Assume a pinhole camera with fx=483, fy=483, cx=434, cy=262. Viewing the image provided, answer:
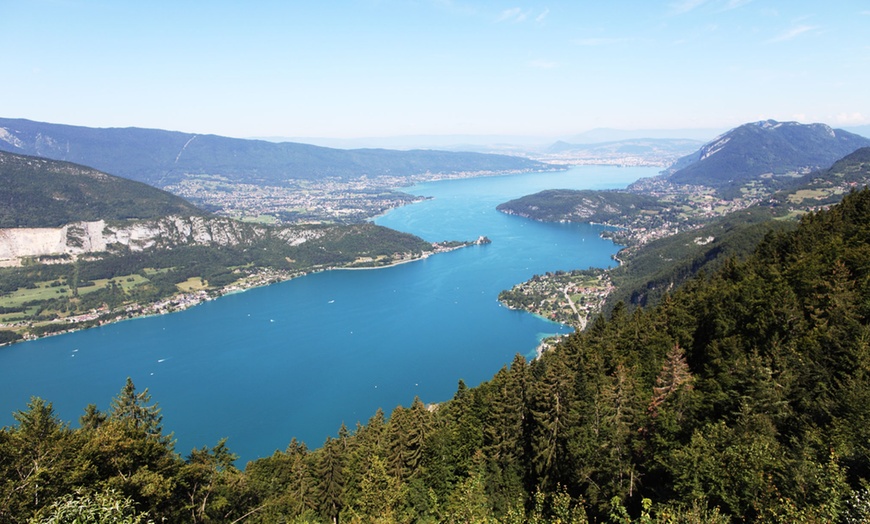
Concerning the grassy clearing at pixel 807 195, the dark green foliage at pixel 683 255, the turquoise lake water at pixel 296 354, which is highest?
the grassy clearing at pixel 807 195

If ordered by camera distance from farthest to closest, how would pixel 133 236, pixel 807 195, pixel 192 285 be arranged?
1. pixel 133 236
2. pixel 807 195
3. pixel 192 285

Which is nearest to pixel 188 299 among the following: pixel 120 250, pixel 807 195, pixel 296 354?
pixel 120 250


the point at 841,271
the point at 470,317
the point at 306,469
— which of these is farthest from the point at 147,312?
the point at 841,271

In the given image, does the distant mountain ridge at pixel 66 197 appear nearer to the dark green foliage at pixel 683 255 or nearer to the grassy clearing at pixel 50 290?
the grassy clearing at pixel 50 290

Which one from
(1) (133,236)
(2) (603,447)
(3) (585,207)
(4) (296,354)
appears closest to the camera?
(2) (603,447)

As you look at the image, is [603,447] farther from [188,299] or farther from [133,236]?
[133,236]

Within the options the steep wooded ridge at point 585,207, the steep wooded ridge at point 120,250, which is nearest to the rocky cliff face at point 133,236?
the steep wooded ridge at point 120,250

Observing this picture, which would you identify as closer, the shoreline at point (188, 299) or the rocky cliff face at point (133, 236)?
the shoreline at point (188, 299)

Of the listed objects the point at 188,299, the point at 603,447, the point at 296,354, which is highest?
the point at 603,447
